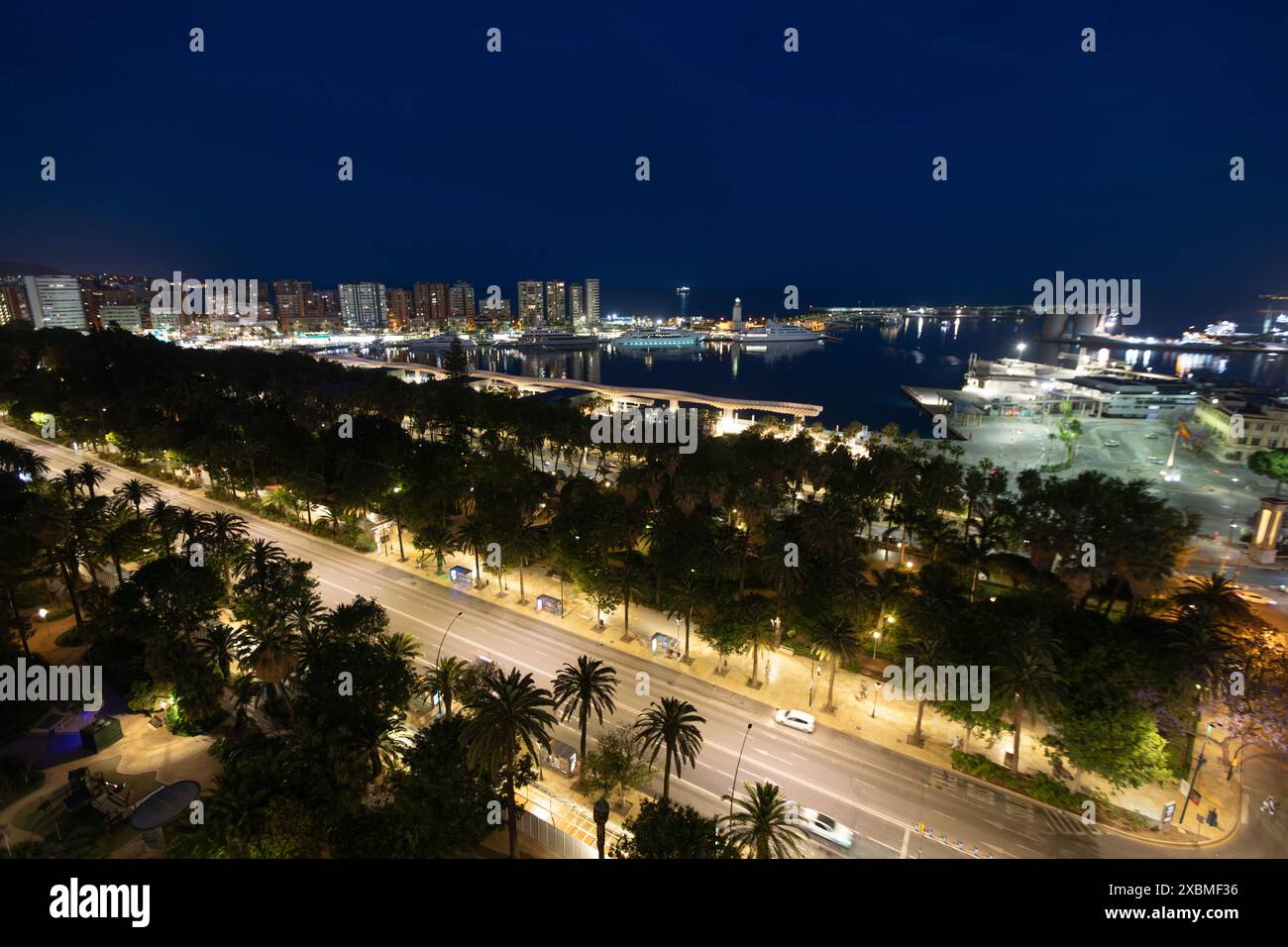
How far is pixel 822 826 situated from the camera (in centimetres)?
2122

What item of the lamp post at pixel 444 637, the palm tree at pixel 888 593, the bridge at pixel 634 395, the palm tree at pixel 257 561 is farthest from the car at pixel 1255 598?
the palm tree at pixel 257 561

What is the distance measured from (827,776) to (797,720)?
2.93m

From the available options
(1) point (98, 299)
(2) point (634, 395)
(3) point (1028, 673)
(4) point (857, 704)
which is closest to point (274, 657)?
(4) point (857, 704)

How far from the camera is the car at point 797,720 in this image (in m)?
26.7

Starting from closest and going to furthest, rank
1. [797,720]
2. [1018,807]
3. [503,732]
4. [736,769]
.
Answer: [503,732] → [1018,807] → [736,769] → [797,720]

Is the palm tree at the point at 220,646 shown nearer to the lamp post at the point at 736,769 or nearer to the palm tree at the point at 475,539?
the palm tree at the point at 475,539

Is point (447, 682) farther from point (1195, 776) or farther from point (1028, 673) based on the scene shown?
point (1195, 776)

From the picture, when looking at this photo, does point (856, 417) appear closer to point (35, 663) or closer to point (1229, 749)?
point (1229, 749)

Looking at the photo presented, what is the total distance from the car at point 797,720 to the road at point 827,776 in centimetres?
33

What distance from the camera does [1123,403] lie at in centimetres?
9481

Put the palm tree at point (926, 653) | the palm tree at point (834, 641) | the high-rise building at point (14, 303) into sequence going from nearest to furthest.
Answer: the palm tree at point (926, 653) → the palm tree at point (834, 641) → the high-rise building at point (14, 303)

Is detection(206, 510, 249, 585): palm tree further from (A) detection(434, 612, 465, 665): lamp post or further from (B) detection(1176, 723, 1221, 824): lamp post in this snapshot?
(B) detection(1176, 723, 1221, 824): lamp post

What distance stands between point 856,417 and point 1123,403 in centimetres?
4015

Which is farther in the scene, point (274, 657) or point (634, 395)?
point (634, 395)
